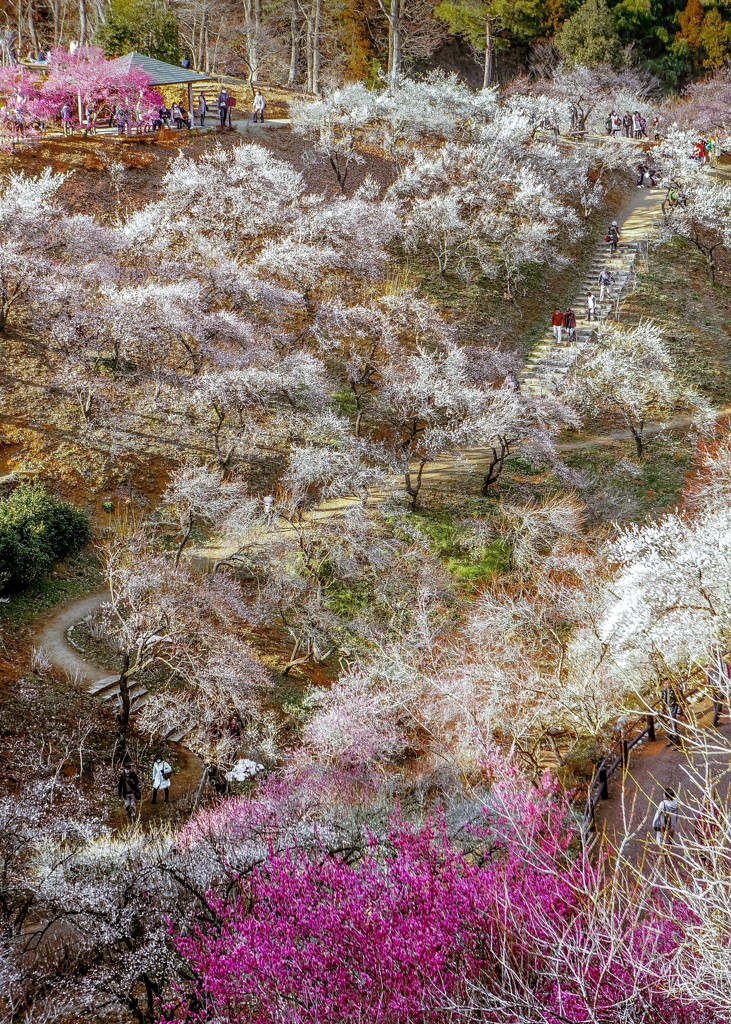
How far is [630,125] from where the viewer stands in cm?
4741

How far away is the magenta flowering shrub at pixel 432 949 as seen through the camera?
7.12 metres

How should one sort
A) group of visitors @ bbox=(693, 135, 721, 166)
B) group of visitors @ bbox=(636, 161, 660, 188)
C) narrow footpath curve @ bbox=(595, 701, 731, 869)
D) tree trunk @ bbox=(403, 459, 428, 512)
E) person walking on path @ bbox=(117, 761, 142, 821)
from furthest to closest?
A: group of visitors @ bbox=(636, 161, 660, 188) < group of visitors @ bbox=(693, 135, 721, 166) < tree trunk @ bbox=(403, 459, 428, 512) < person walking on path @ bbox=(117, 761, 142, 821) < narrow footpath curve @ bbox=(595, 701, 731, 869)

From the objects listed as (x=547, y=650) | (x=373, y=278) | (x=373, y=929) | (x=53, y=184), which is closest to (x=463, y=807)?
(x=373, y=929)

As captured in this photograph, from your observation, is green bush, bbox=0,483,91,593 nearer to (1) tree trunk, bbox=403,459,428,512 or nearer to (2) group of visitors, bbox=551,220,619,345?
(1) tree trunk, bbox=403,459,428,512

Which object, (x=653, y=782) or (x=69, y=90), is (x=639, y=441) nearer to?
(x=653, y=782)

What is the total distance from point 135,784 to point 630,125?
157ft

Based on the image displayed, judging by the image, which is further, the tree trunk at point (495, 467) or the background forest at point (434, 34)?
the background forest at point (434, 34)

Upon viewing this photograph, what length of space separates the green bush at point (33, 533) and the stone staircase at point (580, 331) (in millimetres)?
16873

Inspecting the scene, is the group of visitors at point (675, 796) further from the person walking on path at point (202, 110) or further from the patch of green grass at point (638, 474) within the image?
the person walking on path at point (202, 110)

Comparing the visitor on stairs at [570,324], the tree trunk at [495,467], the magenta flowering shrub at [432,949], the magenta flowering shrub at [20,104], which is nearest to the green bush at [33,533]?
the tree trunk at [495,467]

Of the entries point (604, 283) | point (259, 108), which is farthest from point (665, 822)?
point (259, 108)

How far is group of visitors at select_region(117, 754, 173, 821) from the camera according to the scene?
15.0 metres

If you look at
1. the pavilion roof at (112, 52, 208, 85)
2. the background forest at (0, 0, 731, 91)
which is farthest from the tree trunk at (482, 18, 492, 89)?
the pavilion roof at (112, 52, 208, 85)

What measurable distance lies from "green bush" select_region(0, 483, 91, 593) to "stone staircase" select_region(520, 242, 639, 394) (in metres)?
16.9
